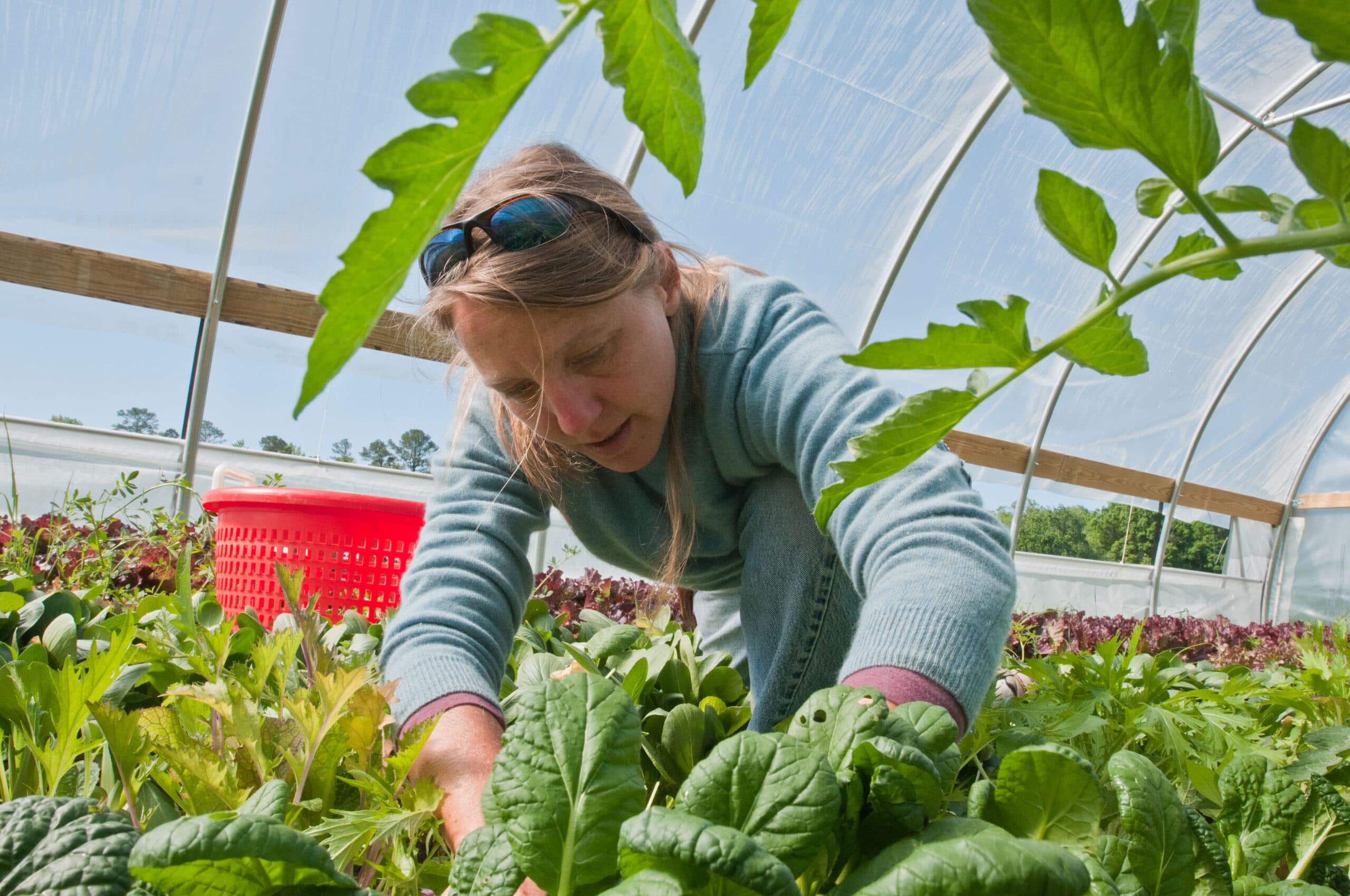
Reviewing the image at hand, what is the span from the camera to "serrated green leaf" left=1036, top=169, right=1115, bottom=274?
0.91ft

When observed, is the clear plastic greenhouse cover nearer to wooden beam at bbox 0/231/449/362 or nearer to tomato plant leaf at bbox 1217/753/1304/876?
wooden beam at bbox 0/231/449/362

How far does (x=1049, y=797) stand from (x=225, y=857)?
34 cm

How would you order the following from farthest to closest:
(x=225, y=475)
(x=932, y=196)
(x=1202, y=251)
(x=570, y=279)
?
(x=932, y=196) < (x=225, y=475) < (x=570, y=279) < (x=1202, y=251)

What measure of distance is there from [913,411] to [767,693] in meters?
1.32

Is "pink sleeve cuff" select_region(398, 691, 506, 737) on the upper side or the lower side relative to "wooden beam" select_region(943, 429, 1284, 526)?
upper

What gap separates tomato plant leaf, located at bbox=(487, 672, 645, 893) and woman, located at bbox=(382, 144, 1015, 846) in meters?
0.38

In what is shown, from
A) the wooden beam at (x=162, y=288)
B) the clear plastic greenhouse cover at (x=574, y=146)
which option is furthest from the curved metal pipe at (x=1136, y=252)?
the wooden beam at (x=162, y=288)

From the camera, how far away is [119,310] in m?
4.16

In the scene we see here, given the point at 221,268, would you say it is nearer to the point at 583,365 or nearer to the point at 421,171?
the point at 583,365

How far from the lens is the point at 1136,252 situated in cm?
603

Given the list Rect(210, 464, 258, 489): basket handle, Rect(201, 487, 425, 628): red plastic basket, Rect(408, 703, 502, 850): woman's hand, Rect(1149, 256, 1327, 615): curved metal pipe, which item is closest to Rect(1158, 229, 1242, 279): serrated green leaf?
Rect(408, 703, 502, 850): woman's hand

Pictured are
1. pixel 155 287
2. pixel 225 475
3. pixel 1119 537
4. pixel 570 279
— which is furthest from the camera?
pixel 1119 537

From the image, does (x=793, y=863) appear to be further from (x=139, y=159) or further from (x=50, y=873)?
(x=139, y=159)

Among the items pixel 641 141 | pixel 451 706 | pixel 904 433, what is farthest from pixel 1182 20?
pixel 641 141
